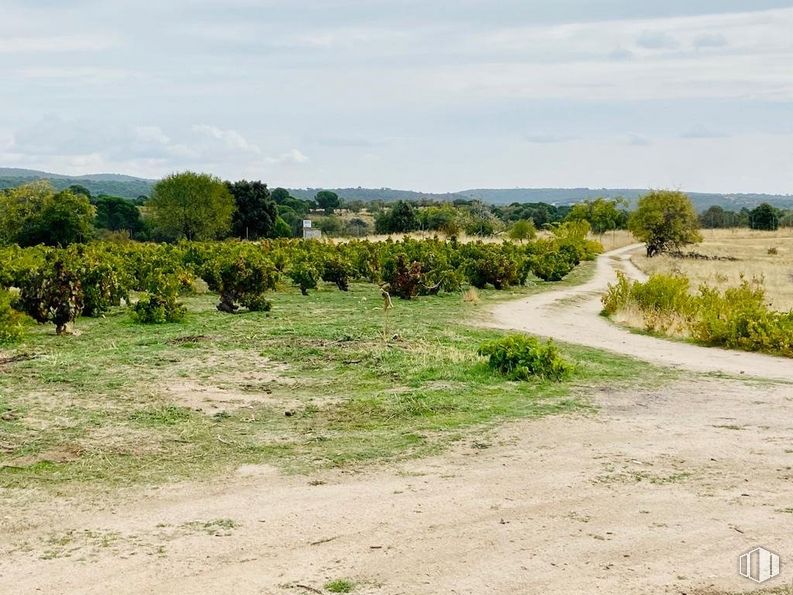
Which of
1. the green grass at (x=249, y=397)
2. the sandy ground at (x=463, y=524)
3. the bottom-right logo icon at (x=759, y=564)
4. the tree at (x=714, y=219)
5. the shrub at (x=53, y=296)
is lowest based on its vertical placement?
the green grass at (x=249, y=397)

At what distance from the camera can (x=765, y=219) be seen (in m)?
93.6

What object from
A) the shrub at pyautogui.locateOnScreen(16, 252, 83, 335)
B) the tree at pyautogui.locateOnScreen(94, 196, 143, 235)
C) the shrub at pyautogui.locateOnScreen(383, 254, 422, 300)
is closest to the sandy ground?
the shrub at pyautogui.locateOnScreen(16, 252, 83, 335)

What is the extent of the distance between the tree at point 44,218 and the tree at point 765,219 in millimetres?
71655

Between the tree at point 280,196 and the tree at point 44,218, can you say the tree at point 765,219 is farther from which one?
the tree at point 44,218

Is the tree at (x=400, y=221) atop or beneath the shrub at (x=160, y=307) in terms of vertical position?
atop

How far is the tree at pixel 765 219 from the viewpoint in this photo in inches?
3661

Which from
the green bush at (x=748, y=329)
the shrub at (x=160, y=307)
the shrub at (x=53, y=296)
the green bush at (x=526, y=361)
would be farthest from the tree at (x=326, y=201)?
the green bush at (x=526, y=361)

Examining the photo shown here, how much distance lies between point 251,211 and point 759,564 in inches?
2308

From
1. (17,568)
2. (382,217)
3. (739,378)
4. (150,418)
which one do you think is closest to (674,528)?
(17,568)

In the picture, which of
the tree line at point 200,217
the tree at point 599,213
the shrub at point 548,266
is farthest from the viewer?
the tree at point 599,213

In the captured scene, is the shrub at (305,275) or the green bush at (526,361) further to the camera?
the shrub at (305,275)

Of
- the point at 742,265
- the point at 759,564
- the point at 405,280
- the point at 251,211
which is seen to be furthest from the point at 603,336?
the point at 251,211

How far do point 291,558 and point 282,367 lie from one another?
6.52 metres

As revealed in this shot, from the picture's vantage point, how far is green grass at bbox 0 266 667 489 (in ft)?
24.2
